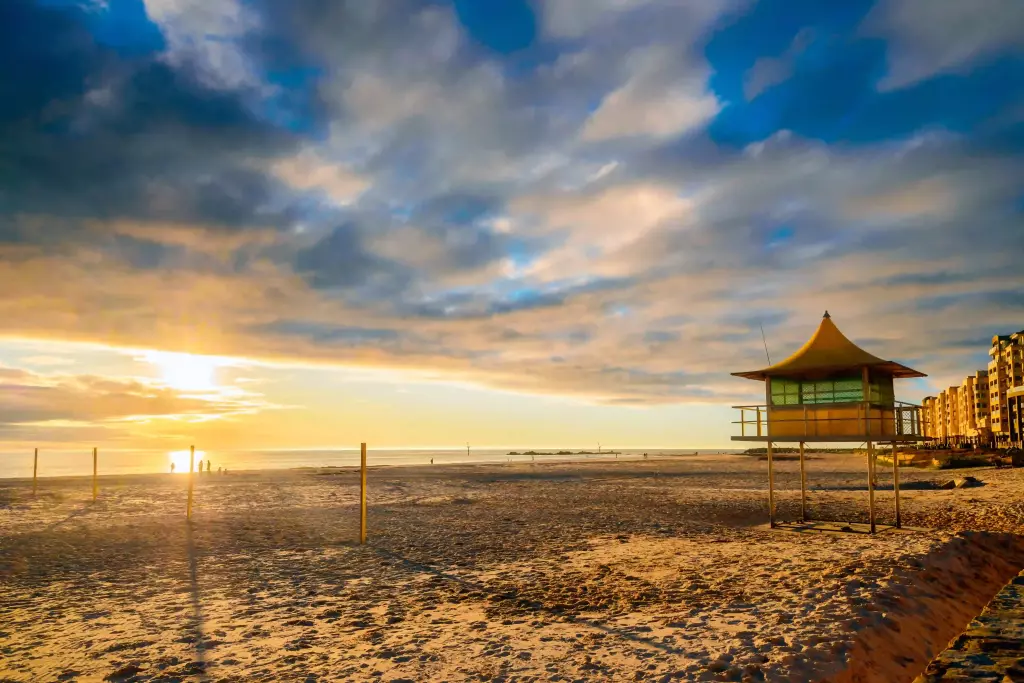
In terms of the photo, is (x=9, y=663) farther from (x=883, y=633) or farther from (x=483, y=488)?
(x=483, y=488)

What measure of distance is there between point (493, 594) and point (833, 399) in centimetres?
1278

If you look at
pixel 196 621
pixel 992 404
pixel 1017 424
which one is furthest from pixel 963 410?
pixel 196 621

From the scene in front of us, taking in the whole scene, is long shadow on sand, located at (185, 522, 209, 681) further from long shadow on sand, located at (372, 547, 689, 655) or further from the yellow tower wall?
the yellow tower wall

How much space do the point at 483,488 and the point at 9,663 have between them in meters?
30.5

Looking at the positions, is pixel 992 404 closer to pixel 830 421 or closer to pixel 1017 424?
pixel 1017 424

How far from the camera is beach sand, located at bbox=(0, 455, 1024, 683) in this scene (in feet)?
28.2

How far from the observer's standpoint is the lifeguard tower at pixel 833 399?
1894 centimetres

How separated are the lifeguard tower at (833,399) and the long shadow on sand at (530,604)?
406 inches

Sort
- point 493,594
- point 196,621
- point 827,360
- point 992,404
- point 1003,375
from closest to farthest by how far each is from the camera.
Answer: point 196,621
point 493,594
point 827,360
point 1003,375
point 992,404

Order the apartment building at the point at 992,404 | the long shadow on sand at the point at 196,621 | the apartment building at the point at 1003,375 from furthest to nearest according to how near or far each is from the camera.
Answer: the apartment building at the point at 1003,375, the apartment building at the point at 992,404, the long shadow on sand at the point at 196,621

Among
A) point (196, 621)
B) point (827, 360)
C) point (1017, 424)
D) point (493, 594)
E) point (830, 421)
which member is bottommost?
point (493, 594)

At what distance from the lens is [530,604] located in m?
11.5

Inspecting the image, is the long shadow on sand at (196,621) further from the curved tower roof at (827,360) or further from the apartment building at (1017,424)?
the apartment building at (1017,424)

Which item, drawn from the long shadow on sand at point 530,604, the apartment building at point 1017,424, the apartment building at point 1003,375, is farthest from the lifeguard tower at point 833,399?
the apartment building at point 1003,375
